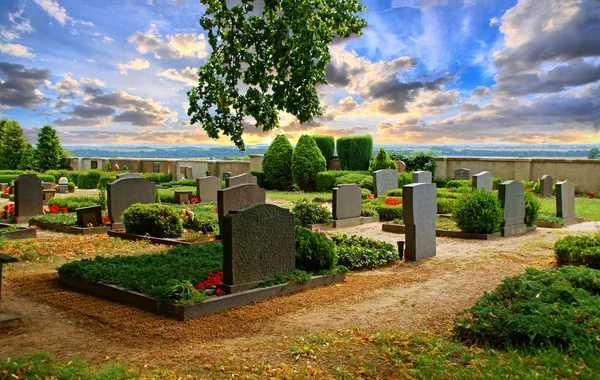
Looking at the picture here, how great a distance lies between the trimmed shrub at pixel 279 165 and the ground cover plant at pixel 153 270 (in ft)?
67.1

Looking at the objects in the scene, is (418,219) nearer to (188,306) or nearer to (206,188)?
(188,306)

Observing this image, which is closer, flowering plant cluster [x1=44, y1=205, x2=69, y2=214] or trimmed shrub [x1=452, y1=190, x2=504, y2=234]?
trimmed shrub [x1=452, y1=190, x2=504, y2=234]

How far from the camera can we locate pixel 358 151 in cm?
3125

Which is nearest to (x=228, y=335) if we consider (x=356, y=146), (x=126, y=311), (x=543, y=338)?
(x=126, y=311)

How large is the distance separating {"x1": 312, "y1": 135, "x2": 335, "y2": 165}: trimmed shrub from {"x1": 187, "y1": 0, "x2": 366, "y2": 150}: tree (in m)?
19.5

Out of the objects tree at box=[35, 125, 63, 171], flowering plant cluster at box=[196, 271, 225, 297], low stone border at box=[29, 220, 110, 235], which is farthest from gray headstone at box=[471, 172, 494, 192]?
tree at box=[35, 125, 63, 171]

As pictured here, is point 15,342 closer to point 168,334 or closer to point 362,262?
point 168,334

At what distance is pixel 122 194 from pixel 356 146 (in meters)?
19.2

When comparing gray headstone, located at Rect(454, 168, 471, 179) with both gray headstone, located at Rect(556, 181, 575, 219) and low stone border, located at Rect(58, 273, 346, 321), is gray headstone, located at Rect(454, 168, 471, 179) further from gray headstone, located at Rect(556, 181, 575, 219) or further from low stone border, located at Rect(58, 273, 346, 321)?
low stone border, located at Rect(58, 273, 346, 321)

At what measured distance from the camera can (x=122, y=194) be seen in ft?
45.9

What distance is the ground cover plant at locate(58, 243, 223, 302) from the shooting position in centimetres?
667

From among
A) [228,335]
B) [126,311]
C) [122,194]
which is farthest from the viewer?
[122,194]

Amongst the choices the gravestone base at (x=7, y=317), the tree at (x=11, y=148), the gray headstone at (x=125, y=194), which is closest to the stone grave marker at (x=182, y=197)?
the gray headstone at (x=125, y=194)

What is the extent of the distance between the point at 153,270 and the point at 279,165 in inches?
866
